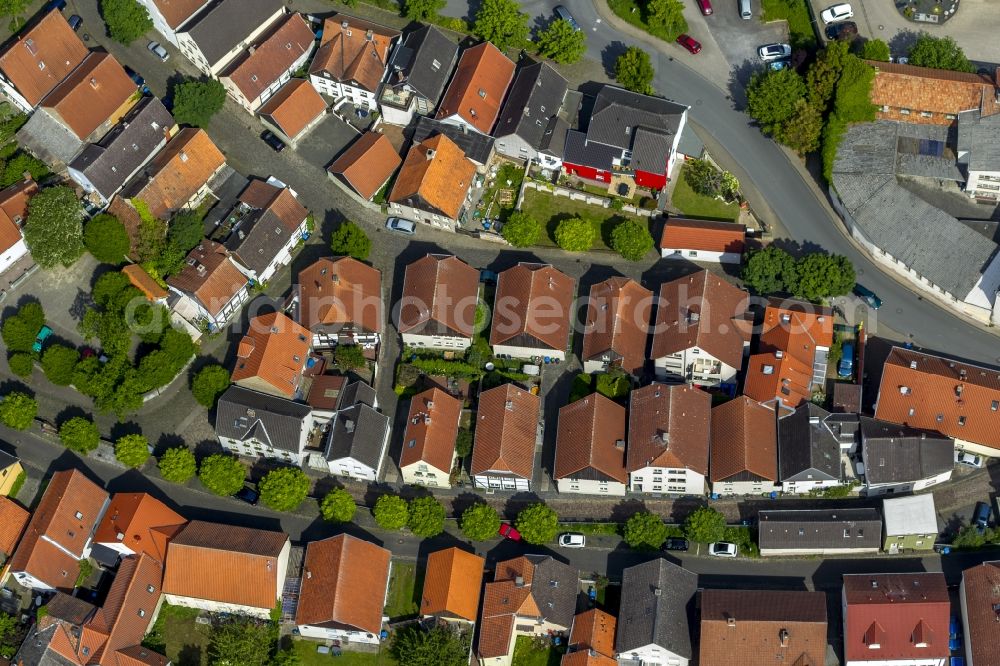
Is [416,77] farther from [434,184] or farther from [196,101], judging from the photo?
[196,101]

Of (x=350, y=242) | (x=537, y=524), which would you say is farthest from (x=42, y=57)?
(x=537, y=524)

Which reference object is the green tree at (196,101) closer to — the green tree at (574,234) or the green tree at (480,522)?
the green tree at (574,234)

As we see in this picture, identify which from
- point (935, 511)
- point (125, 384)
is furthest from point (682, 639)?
point (125, 384)

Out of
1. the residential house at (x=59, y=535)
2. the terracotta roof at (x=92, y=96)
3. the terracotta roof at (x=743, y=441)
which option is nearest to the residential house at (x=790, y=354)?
the terracotta roof at (x=743, y=441)

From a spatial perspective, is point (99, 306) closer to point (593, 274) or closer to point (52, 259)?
point (52, 259)

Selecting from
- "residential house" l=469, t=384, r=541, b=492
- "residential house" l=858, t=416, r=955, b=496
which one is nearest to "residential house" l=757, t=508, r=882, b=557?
"residential house" l=858, t=416, r=955, b=496

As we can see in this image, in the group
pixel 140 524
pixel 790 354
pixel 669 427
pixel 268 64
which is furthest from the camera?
pixel 268 64
